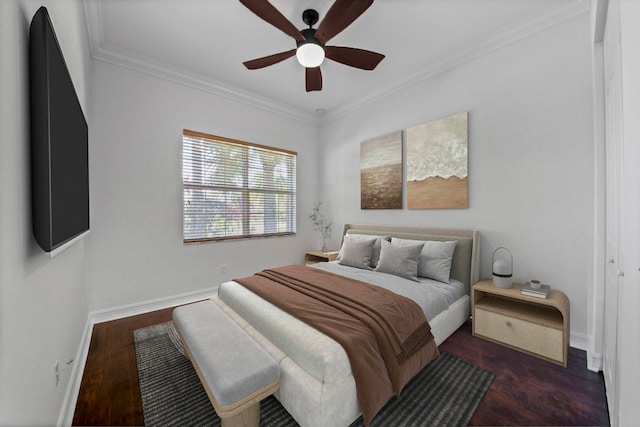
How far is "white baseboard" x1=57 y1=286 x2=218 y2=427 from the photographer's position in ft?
4.88

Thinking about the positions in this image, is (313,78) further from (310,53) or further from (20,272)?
(20,272)

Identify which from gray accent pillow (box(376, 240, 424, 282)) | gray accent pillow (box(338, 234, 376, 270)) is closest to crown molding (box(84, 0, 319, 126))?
gray accent pillow (box(338, 234, 376, 270))

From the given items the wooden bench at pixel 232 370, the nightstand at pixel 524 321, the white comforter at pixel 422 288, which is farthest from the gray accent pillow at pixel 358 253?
the wooden bench at pixel 232 370

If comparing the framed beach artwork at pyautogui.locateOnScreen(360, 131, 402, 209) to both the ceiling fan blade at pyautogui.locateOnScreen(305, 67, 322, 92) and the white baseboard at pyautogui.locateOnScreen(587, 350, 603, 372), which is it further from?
the white baseboard at pyautogui.locateOnScreen(587, 350, 603, 372)

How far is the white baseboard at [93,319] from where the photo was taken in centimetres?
149

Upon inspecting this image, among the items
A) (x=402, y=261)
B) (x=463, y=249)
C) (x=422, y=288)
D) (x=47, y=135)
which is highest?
(x=47, y=135)

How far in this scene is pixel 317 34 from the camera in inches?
81.1

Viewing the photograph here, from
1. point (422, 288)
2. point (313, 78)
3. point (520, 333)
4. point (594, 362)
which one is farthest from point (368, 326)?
point (313, 78)

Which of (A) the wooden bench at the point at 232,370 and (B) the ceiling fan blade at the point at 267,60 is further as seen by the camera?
(B) the ceiling fan blade at the point at 267,60

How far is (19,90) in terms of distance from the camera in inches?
32.9

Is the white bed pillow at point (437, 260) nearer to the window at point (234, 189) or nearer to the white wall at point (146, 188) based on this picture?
the window at point (234, 189)

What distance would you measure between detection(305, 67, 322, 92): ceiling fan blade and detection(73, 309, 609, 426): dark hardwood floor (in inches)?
111

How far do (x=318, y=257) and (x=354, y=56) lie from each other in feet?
9.98

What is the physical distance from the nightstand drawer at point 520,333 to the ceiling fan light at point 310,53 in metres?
2.68
